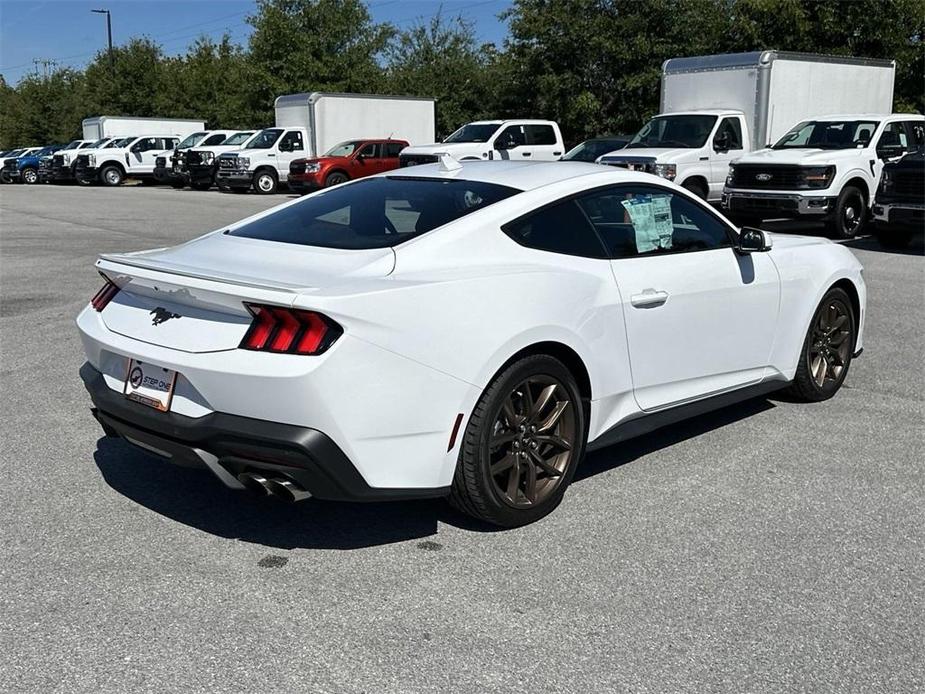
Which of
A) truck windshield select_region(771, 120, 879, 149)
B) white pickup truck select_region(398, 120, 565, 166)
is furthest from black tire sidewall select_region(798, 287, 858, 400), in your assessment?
white pickup truck select_region(398, 120, 565, 166)

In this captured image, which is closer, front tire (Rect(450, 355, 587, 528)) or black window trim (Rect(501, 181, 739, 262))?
front tire (Rect(450, 355, 587, 528))

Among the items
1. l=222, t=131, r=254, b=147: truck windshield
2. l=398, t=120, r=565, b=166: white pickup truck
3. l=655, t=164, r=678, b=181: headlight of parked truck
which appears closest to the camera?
l=655, t=164, r=678, b=181: headlight of parked truck

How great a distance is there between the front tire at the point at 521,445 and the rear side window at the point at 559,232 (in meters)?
0.54

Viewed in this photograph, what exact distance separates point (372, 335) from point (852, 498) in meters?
2.45

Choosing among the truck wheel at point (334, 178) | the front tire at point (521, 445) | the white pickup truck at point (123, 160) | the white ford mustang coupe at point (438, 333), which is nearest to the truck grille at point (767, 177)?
the white ford mustang coupe at point (438, 333)

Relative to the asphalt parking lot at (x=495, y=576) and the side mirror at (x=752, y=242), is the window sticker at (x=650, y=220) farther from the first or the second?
the asphalt parking lot at (x=495, y=576)

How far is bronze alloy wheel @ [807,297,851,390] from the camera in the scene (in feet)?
19.1

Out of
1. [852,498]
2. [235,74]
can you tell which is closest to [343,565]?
[852,498]

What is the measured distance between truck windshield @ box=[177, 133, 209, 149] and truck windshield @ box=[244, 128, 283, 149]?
20.6 feet

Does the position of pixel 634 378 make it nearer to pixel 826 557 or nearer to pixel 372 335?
pixel 826 557

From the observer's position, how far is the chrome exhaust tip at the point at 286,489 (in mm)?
3508

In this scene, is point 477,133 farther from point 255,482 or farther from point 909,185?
point 255,482

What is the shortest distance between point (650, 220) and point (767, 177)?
38.2 feet

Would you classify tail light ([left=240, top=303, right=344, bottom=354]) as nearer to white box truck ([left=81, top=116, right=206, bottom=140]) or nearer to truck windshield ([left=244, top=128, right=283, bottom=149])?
truck windshield ([left=244, top=128, right=283, bottom=149])
